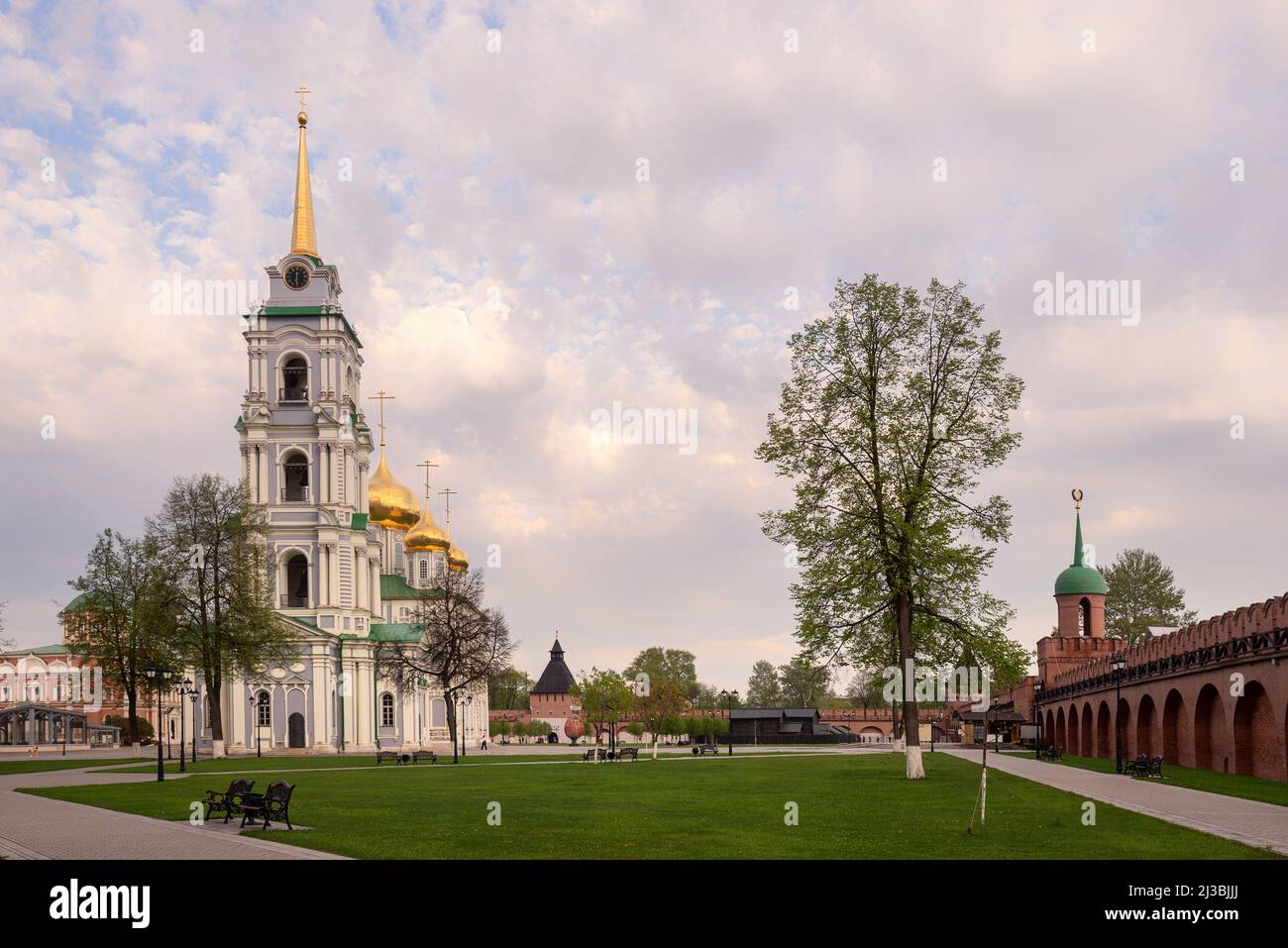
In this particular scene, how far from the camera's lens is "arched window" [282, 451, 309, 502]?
72.4 meters

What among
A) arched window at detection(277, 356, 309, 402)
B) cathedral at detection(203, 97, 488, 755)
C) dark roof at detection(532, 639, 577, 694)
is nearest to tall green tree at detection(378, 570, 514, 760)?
cathedral at detection(203, 97, 488, 755)

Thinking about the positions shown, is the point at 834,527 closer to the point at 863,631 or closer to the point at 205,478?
the point at 863,631

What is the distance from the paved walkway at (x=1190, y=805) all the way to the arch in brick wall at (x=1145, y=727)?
40.4ft

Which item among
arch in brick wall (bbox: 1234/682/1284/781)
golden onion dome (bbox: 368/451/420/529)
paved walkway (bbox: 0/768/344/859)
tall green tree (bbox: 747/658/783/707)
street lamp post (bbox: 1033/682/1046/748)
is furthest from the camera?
tall green tree (bbox: 747/658/783/707)

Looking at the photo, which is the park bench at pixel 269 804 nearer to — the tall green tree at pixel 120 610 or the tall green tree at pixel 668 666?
the tall green tree at pixel 120 610

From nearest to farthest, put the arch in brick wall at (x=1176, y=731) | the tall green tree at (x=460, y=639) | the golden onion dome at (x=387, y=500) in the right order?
the arch in brick wall at (x=1176, y=731) < the tall green tree at (x=460, y=639) < the golden onion dome at (x=387, y=500)

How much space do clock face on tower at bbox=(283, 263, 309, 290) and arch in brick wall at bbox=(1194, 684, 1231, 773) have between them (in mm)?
56791

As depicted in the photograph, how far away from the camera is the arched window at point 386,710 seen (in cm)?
7556

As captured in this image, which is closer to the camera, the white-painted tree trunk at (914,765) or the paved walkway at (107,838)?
the paved walkway at (107,838)

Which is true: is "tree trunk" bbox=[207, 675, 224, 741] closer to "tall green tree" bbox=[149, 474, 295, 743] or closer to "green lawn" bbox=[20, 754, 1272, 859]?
"tall green tree" bbox=[149, 474, 295, 743]

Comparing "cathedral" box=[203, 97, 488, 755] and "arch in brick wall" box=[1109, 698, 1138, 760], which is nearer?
"arch in brick wall" box=[1109, 698, 1138, 760]

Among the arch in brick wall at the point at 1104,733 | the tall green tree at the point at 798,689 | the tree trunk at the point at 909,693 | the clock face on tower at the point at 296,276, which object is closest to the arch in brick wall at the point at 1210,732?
the tree trunk at the point at 909,693

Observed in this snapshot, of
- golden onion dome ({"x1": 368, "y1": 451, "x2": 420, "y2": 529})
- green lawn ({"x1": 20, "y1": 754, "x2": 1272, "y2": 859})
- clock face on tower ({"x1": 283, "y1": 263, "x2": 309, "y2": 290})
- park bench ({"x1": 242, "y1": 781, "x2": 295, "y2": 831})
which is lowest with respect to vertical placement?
green lawn ({"x1": 20, "y1": 754, "x2": 1272, "y2": 859})
